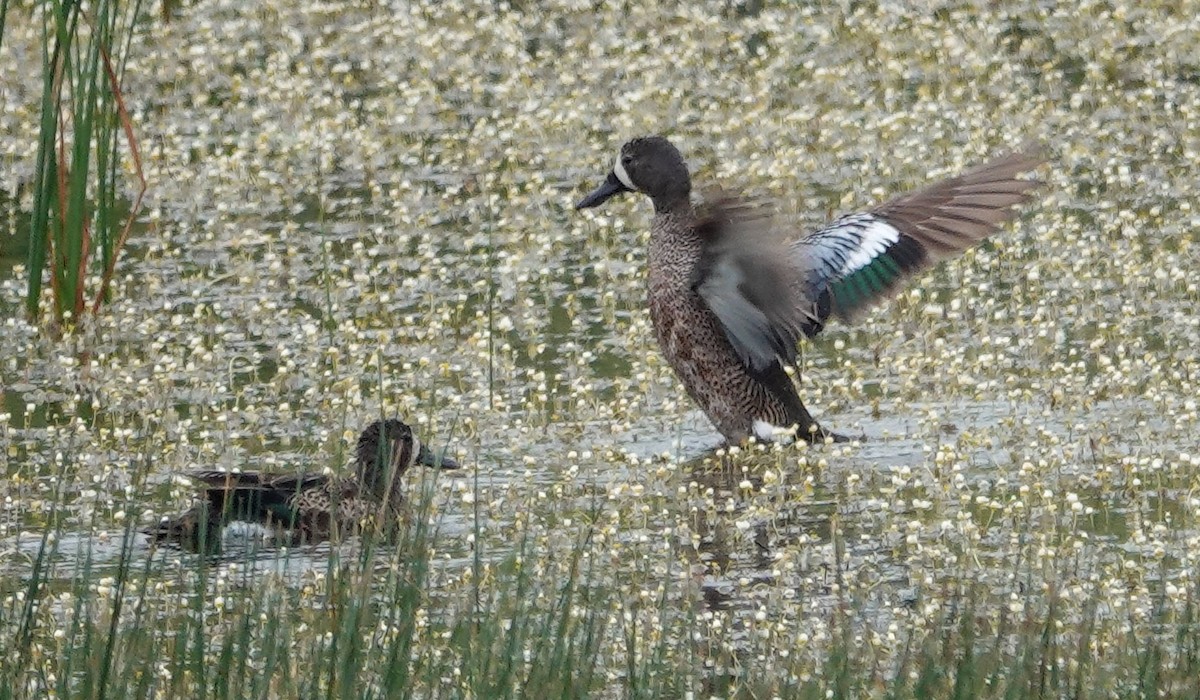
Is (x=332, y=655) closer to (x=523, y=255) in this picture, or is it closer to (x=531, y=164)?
Answer: (x=523, y=255)

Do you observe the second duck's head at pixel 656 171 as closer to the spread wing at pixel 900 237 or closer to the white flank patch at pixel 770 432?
the spread wing at pixel 900 237

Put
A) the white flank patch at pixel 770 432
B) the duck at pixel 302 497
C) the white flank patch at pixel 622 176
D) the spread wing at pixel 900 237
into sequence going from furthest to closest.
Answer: the white flank patch at pixel 622 176 < the spread wing at pixel 900 237 < the white flank patch at pixel 770 432 < the duck at pixel 302 497

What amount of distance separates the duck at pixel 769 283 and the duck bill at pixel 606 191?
292 mm

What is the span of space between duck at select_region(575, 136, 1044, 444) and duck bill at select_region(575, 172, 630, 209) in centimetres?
29

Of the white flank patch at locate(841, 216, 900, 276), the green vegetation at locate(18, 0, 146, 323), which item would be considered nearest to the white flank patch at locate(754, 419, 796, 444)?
the white flank patch at locate(841, 216, 900, 276)

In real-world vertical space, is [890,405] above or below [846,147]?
below

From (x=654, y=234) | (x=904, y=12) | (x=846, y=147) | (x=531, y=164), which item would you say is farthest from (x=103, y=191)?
(x=904, y=12)

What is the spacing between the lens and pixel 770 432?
9.83m

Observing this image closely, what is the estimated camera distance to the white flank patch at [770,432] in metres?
Answer: 9.45

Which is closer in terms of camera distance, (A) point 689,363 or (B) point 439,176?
(A) point 689,363

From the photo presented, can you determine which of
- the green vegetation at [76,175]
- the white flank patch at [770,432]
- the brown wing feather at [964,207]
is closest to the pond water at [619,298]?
the white flank patch at [770,432]

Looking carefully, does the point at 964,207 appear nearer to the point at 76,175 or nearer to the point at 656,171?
the point at 656,171

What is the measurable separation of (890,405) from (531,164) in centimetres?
500

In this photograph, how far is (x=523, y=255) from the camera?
1284 centimetres
